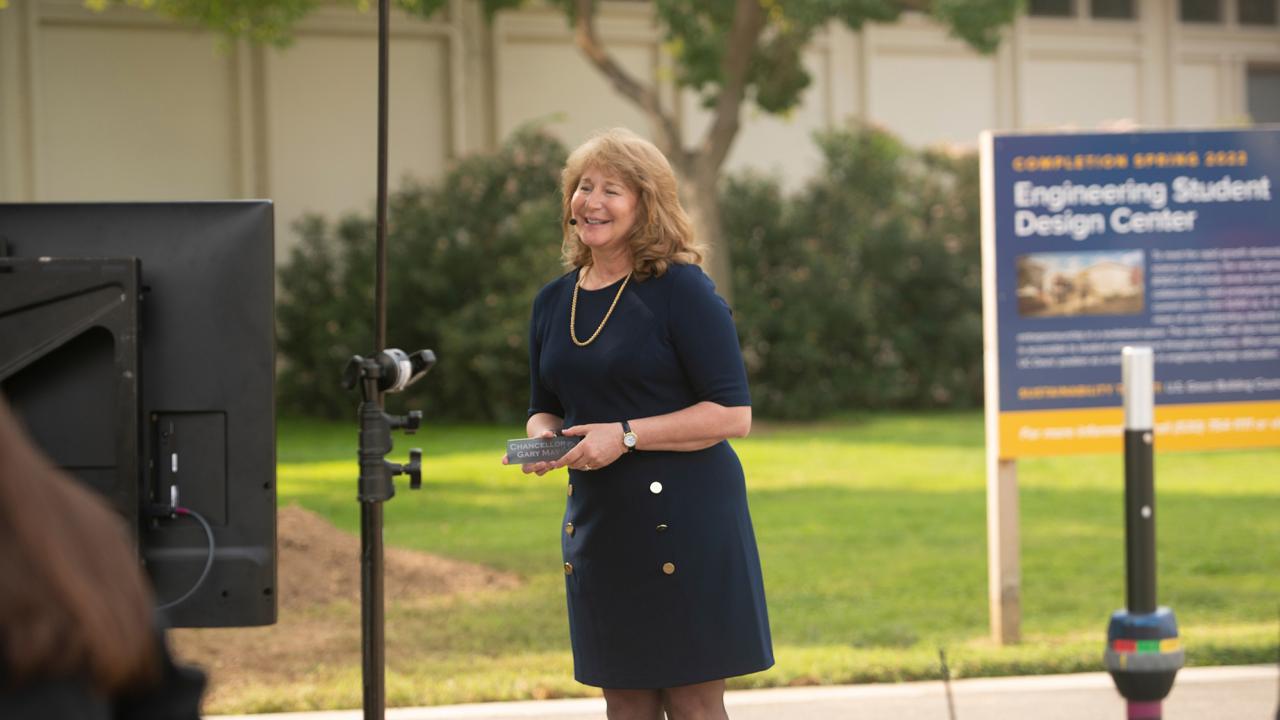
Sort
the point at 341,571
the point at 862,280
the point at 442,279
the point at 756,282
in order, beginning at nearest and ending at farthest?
the point at 341,571 < the point at 442,279 < the point at 756,282 < the point at 862,280

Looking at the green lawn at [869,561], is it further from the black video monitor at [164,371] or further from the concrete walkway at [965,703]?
the black video monitor at [164,371]

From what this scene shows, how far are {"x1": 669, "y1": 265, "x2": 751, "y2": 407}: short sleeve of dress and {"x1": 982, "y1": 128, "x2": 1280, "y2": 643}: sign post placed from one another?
139 inches

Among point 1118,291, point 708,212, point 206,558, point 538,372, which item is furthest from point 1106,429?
point 708,212

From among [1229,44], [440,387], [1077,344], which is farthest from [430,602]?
[1229,44]

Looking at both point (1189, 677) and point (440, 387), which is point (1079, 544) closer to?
point (1189, 677)

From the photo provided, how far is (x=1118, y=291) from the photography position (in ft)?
23.6

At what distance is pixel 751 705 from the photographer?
6.18 metres

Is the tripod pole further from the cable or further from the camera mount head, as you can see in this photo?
the cable

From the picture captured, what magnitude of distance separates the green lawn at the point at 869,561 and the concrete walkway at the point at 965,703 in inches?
8.9

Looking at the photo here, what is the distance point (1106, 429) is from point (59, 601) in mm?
6261

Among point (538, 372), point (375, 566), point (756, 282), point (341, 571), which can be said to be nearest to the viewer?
point (375, 566)

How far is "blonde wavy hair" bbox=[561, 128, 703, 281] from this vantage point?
154 inches

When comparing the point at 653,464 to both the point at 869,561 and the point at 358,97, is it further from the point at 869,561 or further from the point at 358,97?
the point at 358,97

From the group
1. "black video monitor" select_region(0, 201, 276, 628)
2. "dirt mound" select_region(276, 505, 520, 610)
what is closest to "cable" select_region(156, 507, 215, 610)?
"black video monitor" select_region(0, 201, 276, 628)
